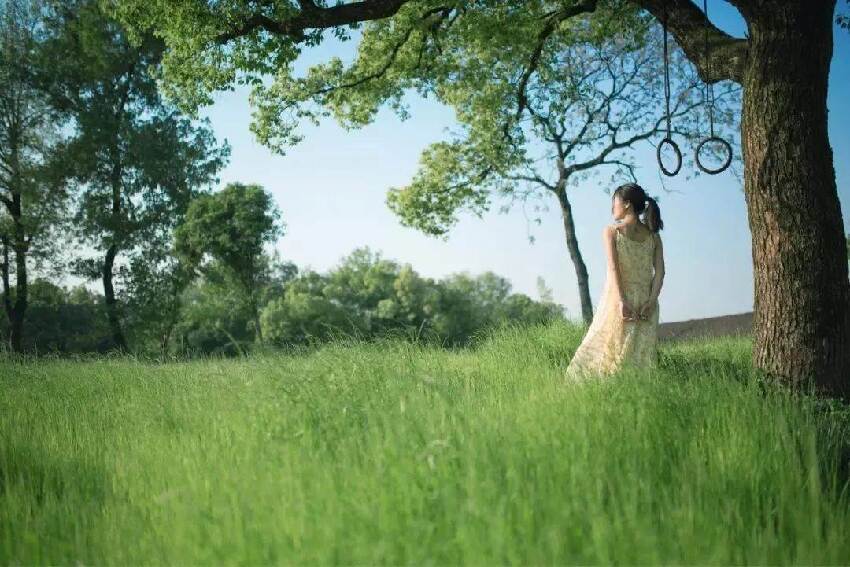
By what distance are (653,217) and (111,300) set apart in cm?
2552

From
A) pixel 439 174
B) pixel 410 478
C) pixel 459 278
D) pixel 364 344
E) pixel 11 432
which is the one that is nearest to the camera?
pixel 410 478

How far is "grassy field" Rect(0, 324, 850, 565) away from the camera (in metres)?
3.42

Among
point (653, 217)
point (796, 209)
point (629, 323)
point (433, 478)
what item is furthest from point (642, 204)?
point (433, 478)

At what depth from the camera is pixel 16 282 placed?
2755cm

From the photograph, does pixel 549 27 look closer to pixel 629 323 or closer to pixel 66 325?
pixel 629 323

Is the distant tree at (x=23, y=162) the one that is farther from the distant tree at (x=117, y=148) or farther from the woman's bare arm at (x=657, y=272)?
the woman's bare arm at (x=657, y=272)

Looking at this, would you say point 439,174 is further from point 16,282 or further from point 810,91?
point 16,282

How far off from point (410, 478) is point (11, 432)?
6128 millimetres

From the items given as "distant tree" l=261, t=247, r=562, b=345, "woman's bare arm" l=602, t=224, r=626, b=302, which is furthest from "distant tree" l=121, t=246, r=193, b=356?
"woman's bare arm" l=602, t=224, r=626, b=302

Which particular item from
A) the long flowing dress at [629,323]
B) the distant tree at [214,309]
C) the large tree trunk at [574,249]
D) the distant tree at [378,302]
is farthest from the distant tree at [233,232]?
the long flowing dress at [629,323]

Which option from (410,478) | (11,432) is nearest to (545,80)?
(11,432)

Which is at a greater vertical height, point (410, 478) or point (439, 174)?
point (439, 174)

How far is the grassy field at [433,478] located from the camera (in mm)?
3418

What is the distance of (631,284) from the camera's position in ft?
29.3
